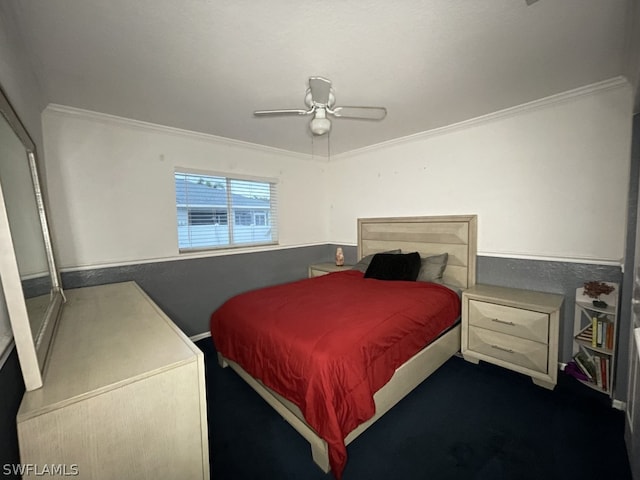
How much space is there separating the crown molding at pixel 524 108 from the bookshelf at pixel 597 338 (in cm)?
149

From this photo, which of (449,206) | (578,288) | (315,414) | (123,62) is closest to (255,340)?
(315,414)

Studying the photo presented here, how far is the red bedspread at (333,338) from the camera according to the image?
1413 mm

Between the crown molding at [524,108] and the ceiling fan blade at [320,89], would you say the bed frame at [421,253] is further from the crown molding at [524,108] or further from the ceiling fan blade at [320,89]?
the ceiling fan blade at [320,89]

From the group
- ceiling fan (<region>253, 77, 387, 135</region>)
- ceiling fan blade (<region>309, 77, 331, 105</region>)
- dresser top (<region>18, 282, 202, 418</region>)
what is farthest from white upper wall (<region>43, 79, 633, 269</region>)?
ceiling fan blade (<region>309, 77, 331, 105</region>)

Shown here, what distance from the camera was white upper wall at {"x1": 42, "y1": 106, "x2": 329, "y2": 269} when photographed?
2258mm

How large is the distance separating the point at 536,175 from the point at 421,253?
1304mm

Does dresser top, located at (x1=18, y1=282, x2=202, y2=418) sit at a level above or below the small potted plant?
above

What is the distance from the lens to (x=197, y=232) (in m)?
3.09

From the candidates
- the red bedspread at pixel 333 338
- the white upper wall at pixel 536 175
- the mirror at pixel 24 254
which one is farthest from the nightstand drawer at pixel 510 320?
the mirror at pixel 24 254

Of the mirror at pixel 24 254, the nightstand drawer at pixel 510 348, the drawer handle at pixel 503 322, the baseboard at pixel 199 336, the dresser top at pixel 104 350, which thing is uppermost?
the mirror at pixel 24 254

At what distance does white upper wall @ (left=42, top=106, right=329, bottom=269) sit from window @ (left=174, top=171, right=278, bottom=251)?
0.41 ft

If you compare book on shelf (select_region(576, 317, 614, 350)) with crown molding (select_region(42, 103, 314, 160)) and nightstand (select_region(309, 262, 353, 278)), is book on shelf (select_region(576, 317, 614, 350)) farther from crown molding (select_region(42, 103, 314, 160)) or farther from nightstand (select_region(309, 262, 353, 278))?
crown molding (select_region(42, 103, 314, 160))

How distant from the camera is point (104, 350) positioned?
114 centimetres

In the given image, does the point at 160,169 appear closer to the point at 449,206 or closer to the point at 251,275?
the point at 251,275
